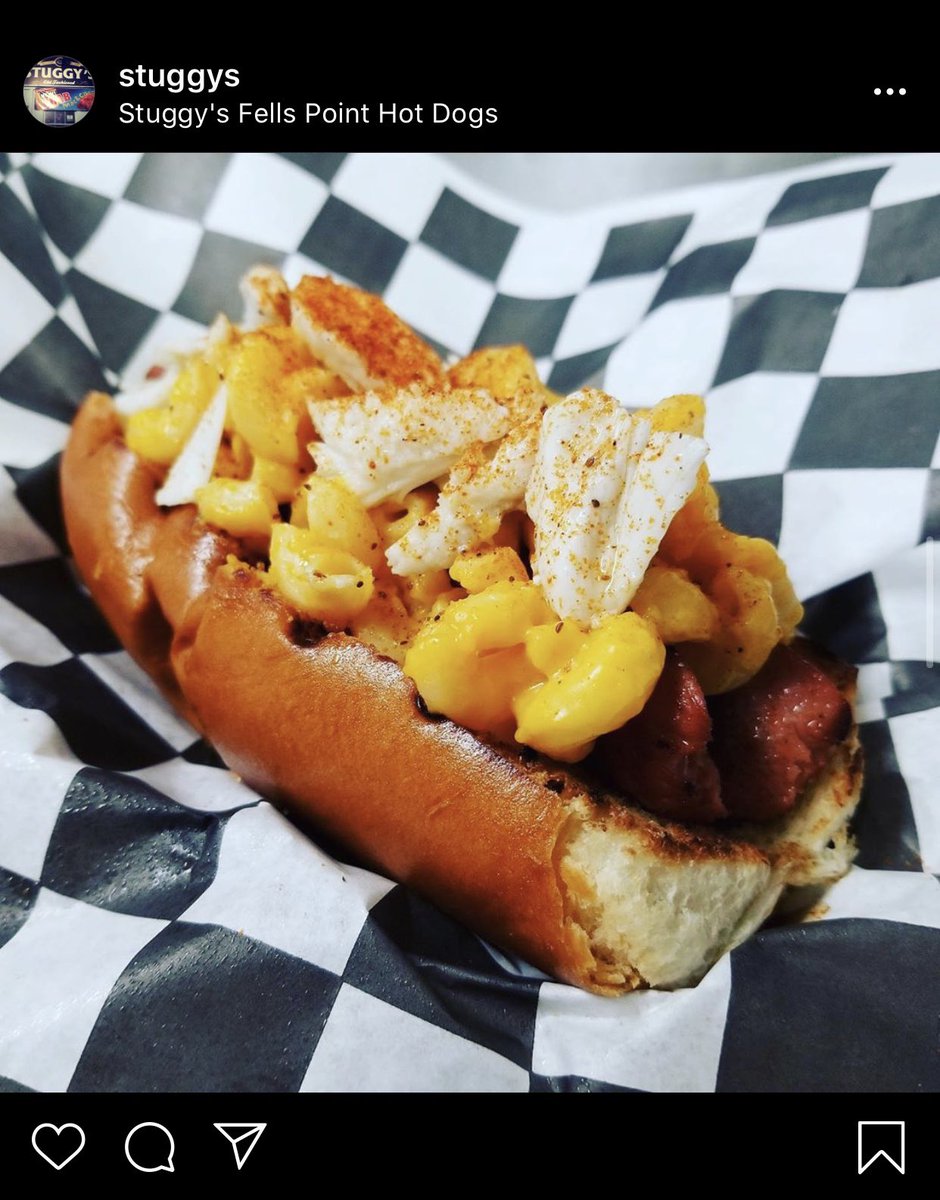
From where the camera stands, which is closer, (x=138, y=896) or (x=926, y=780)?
(x=138, y=896)

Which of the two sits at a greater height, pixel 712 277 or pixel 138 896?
pixel 712 277
